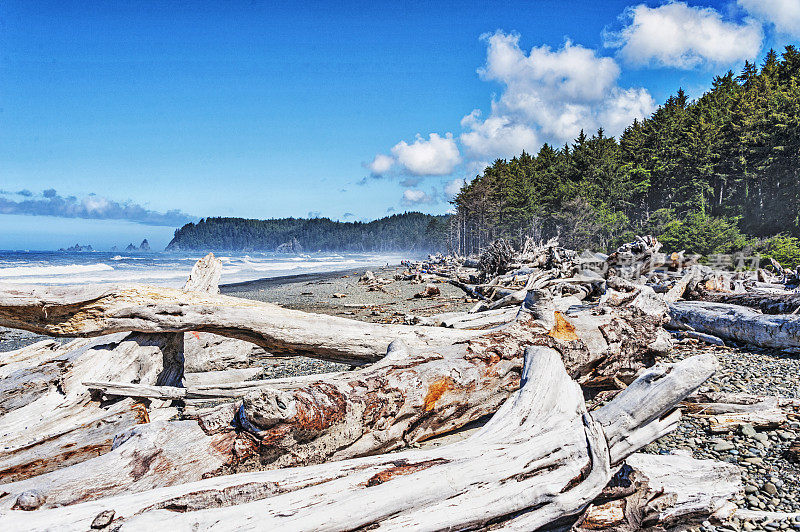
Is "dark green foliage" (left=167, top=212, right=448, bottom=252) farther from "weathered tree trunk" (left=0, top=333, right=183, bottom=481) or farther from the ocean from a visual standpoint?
"weathered tree trunk" (left=0, top=333, right=183, bottom=481)

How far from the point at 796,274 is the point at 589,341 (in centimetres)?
1144

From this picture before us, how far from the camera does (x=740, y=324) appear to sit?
22.6ft

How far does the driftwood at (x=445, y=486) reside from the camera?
1775mm

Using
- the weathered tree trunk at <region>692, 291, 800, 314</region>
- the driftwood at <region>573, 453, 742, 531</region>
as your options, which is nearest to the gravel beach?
the driftwood at <region>573, 453, 742, 531</region>

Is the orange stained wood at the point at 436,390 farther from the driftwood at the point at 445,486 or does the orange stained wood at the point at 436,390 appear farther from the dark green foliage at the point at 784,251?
the dark green foliage at the point at 784,251

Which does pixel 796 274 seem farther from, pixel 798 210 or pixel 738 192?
pixel 738 192

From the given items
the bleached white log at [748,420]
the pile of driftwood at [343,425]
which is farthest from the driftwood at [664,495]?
the bleached white log at [748,420]

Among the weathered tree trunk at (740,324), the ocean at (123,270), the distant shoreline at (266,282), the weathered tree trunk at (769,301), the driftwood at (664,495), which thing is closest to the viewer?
the driftwood at (664,495)

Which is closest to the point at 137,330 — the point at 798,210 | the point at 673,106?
the point at 798,210

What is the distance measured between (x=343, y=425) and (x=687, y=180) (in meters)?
44.1

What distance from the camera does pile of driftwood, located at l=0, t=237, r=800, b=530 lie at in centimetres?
195

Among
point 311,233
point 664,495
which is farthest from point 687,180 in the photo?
point 311,233

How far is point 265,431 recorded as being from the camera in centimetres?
247

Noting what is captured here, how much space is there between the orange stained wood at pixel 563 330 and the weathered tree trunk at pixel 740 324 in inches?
184
